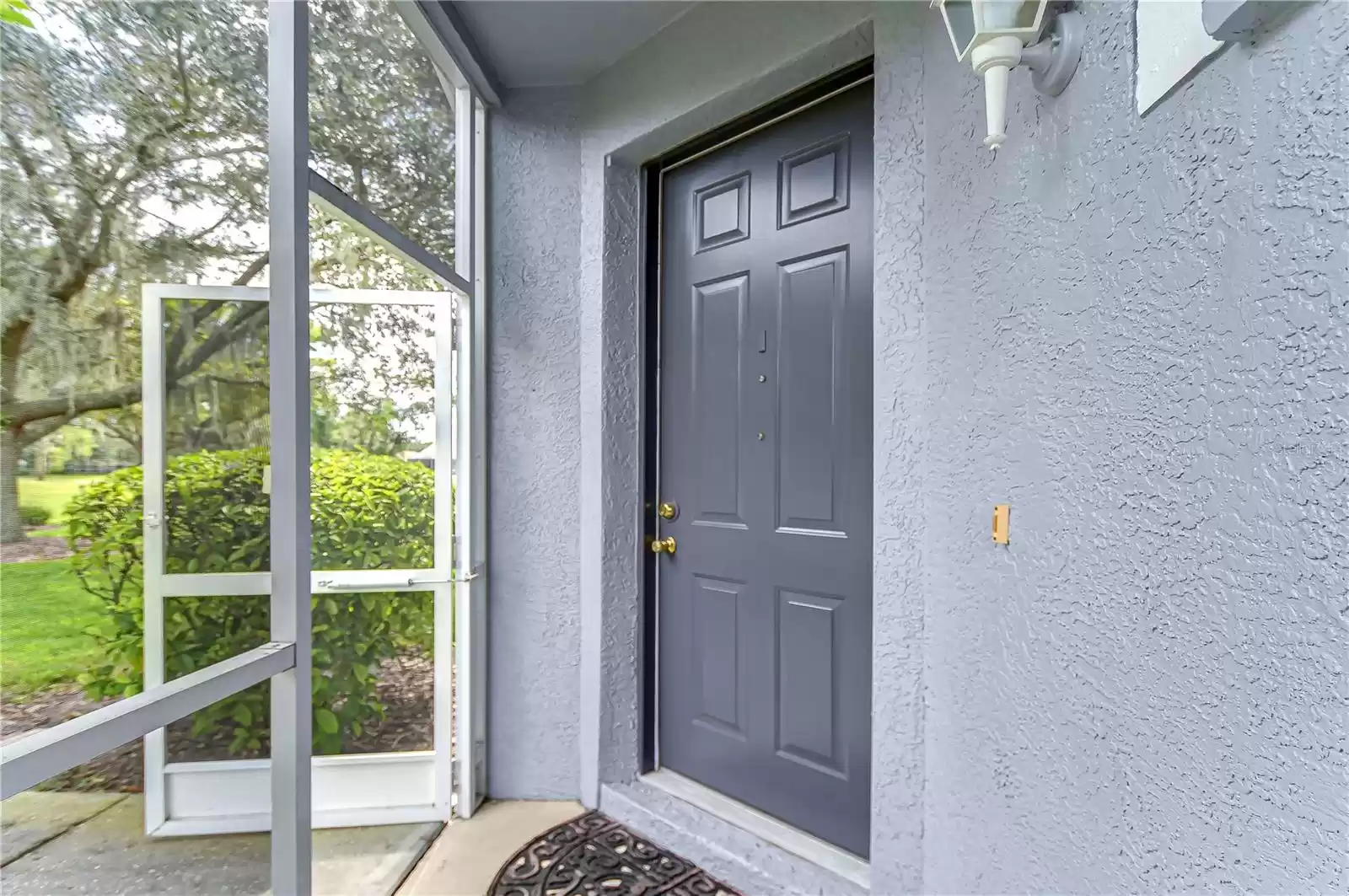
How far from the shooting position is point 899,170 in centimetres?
158

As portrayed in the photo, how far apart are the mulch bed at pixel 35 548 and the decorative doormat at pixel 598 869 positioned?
157 cm

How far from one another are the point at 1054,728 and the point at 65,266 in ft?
5.90

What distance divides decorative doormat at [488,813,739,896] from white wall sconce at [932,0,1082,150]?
2182 mm

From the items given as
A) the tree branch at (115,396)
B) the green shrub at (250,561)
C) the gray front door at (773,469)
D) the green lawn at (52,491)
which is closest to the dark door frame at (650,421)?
the gray front door at (773,469)

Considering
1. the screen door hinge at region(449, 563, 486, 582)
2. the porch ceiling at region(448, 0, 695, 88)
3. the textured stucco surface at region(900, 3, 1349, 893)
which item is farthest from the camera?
the screen door hinge at region(449, 563, 486, 582)

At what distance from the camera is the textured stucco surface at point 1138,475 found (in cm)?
67

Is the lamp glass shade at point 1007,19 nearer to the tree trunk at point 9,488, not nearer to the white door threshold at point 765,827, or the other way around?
the tree trunk at point 9,488

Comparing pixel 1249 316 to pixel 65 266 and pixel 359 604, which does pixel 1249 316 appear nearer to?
pixel 65 266

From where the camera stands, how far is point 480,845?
214cm

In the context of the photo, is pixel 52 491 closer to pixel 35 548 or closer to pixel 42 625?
pixel 35 548

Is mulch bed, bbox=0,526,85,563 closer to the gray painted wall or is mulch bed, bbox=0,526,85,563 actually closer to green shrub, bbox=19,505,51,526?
green shrub, bbox=19,505,51,526

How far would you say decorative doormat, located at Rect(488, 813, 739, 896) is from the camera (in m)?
1.93

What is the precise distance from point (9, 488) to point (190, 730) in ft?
2.04

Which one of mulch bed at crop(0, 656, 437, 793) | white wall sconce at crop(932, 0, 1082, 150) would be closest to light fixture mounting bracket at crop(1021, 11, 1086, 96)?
white wall sconce at crop(932, 0, 1082, 150)
